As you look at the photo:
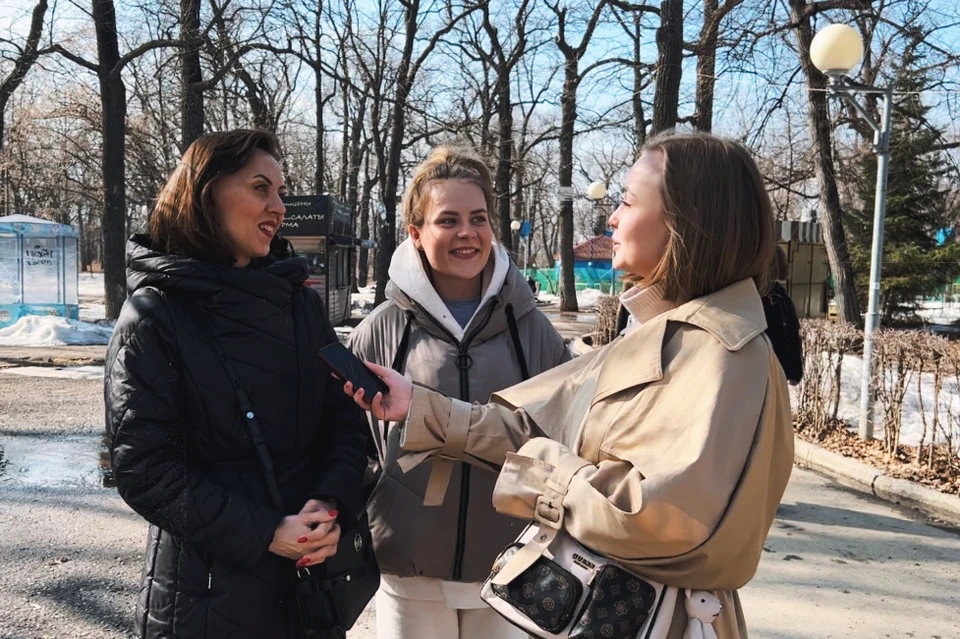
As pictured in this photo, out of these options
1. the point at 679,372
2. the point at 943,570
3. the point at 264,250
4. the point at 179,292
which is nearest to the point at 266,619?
the point at 179,292

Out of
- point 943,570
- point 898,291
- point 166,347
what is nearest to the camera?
point 166,347

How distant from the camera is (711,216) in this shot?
4.75 feet

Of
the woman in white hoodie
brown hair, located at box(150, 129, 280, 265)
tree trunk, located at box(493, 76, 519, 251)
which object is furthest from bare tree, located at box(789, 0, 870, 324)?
tree trunk, located at box(493, 76, 519, 251)

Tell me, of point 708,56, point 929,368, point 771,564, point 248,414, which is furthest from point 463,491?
point 708,56

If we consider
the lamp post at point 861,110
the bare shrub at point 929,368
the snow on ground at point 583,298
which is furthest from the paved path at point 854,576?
the snow on ground at point 583,298

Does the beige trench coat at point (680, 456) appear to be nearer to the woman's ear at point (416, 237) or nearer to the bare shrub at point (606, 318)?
the woman's ear at point (416, 237)

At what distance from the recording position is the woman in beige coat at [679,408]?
1261 mm

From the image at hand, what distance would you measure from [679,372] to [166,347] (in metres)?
1.22

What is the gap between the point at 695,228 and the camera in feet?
4.78

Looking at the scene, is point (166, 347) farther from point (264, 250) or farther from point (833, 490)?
point (833, 490)

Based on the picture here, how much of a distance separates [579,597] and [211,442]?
39.8 inches

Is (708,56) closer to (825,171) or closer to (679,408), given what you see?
(825,171)

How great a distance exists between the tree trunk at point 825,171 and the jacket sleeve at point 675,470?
11.5m

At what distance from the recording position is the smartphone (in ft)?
5.95
